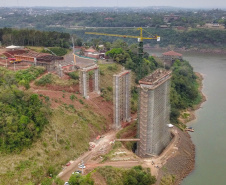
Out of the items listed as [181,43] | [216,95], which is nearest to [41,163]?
[216,95]

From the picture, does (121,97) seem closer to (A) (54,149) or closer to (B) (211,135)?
(A) (54,149)

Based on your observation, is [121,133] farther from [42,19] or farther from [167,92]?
[42,19]

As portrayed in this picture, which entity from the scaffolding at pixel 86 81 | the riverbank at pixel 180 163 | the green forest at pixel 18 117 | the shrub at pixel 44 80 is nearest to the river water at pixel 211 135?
the riverbank at pixel 180 163

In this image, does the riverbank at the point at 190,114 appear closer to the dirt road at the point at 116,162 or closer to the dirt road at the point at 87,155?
the dirt road at the point at 116,162

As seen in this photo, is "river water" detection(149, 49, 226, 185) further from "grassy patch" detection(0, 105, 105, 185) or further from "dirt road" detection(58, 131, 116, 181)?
"grassy patch" detection(0, 105, 105, 185)

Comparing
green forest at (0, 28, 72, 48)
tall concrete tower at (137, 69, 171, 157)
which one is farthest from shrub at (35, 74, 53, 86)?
green forest at (0, 28, 72, 48)

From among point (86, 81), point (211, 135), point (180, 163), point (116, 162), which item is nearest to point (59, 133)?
point (116, 162)
